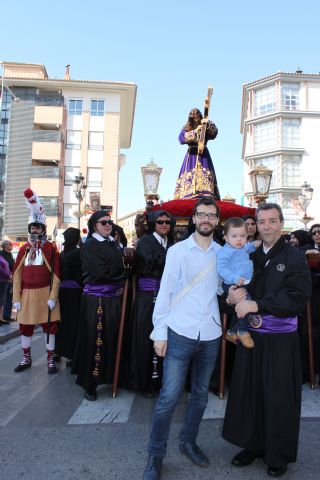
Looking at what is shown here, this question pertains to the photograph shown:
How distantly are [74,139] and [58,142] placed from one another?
5.89 feet

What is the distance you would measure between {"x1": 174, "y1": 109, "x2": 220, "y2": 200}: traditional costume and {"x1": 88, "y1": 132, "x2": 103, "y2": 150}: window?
91.7 ft

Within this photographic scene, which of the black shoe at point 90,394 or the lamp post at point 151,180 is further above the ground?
the lamp post at point 151,180

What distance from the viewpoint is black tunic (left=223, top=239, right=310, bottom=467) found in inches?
109

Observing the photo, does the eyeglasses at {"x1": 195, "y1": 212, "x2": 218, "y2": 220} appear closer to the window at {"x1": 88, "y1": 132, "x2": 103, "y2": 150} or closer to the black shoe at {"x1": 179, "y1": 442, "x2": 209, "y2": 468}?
the black shoe at {"x1": 179, "y1": 442, "x2": 209, "y2": 468}

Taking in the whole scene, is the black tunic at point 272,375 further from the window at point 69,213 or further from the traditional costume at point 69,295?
the window at point 69,213

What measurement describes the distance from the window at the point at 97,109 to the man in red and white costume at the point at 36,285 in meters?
30.5

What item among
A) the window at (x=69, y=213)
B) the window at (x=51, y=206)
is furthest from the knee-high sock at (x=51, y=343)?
the window at (x=69, y=213)

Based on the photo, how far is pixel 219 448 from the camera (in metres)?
3.21

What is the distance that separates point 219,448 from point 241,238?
176 centimetres

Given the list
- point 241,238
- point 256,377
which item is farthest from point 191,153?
point 256,377

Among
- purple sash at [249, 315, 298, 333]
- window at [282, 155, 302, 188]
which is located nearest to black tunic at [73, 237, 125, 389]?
purple sash at [249, 315, 298, 333]

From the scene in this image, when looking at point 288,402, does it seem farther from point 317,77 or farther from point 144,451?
point 317,77

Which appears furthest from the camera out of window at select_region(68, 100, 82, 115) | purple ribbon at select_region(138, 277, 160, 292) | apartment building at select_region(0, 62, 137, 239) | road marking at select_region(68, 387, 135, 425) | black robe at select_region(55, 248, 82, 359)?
window at select_region(68, 100, 82, 115)

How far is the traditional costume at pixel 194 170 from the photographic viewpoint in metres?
6.93
